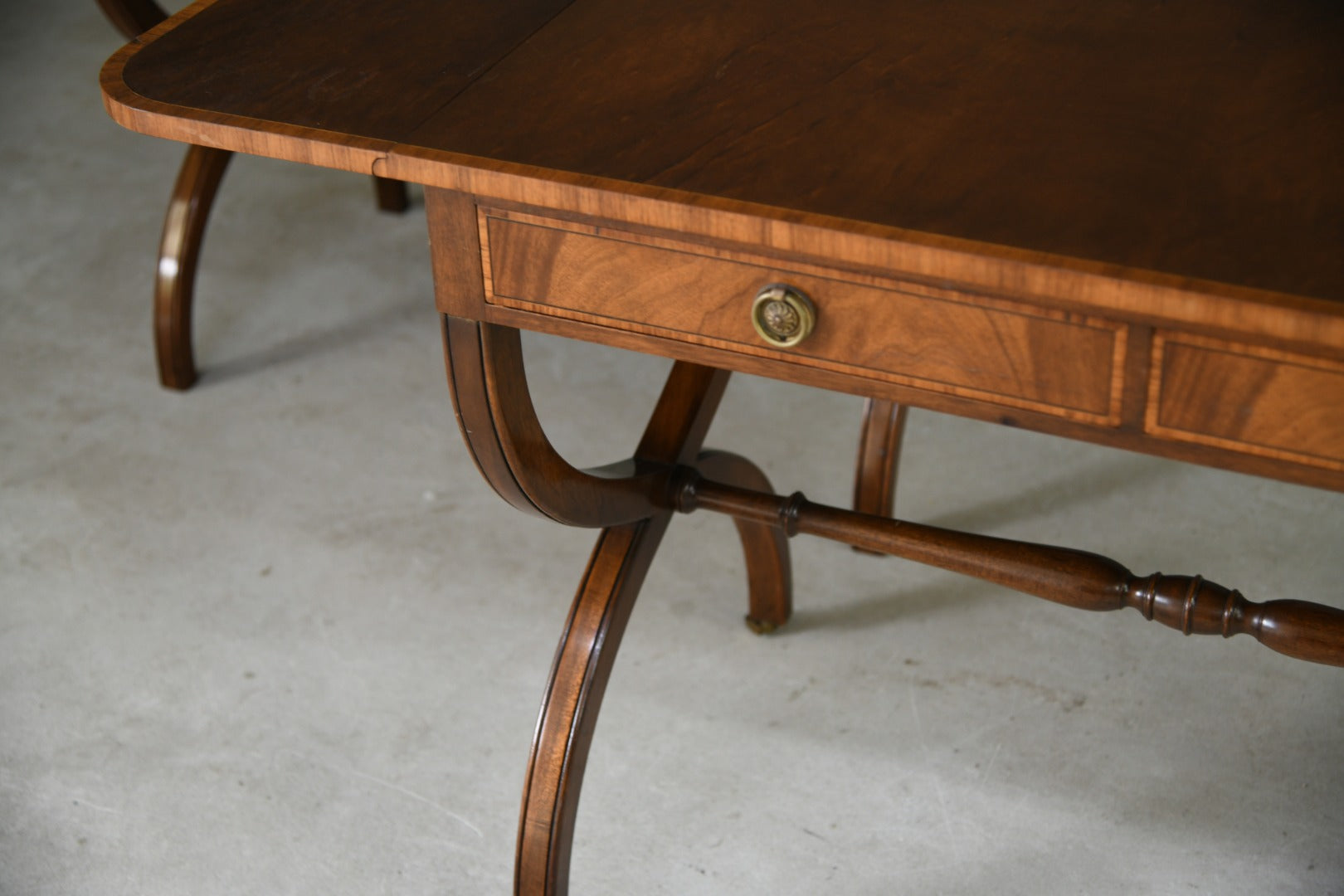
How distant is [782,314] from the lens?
3.33 ft

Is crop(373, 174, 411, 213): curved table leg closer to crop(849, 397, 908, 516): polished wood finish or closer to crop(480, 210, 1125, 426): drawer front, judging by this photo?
crop(849, 397, 908, 516): polished wood finish

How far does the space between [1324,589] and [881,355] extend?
1.14 m

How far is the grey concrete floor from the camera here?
1599 mm

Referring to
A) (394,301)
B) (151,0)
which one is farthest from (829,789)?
(151,0)

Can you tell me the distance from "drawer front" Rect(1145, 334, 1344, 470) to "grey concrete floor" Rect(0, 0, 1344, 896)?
76 centimetres

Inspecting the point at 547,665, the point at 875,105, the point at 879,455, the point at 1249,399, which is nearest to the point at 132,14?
the point at 547,665

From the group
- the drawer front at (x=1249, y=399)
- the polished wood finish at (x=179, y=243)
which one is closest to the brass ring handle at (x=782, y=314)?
the drawer front at (x=1249, y=399)

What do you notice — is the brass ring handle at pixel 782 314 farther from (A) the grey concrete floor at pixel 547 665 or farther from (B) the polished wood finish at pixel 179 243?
(B) the polished wood finish at pixel 179 243

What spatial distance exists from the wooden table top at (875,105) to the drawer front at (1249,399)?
0.06 m

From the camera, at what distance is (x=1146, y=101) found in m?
1.07

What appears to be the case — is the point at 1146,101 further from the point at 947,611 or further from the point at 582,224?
the point at 947,611

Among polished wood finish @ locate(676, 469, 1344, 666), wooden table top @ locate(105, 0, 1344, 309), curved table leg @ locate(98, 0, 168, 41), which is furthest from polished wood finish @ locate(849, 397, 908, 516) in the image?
curved table leg @ locate(98, 0, 168, 41)

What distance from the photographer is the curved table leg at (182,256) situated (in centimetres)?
222

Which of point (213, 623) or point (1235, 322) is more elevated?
point (1235, 322)
